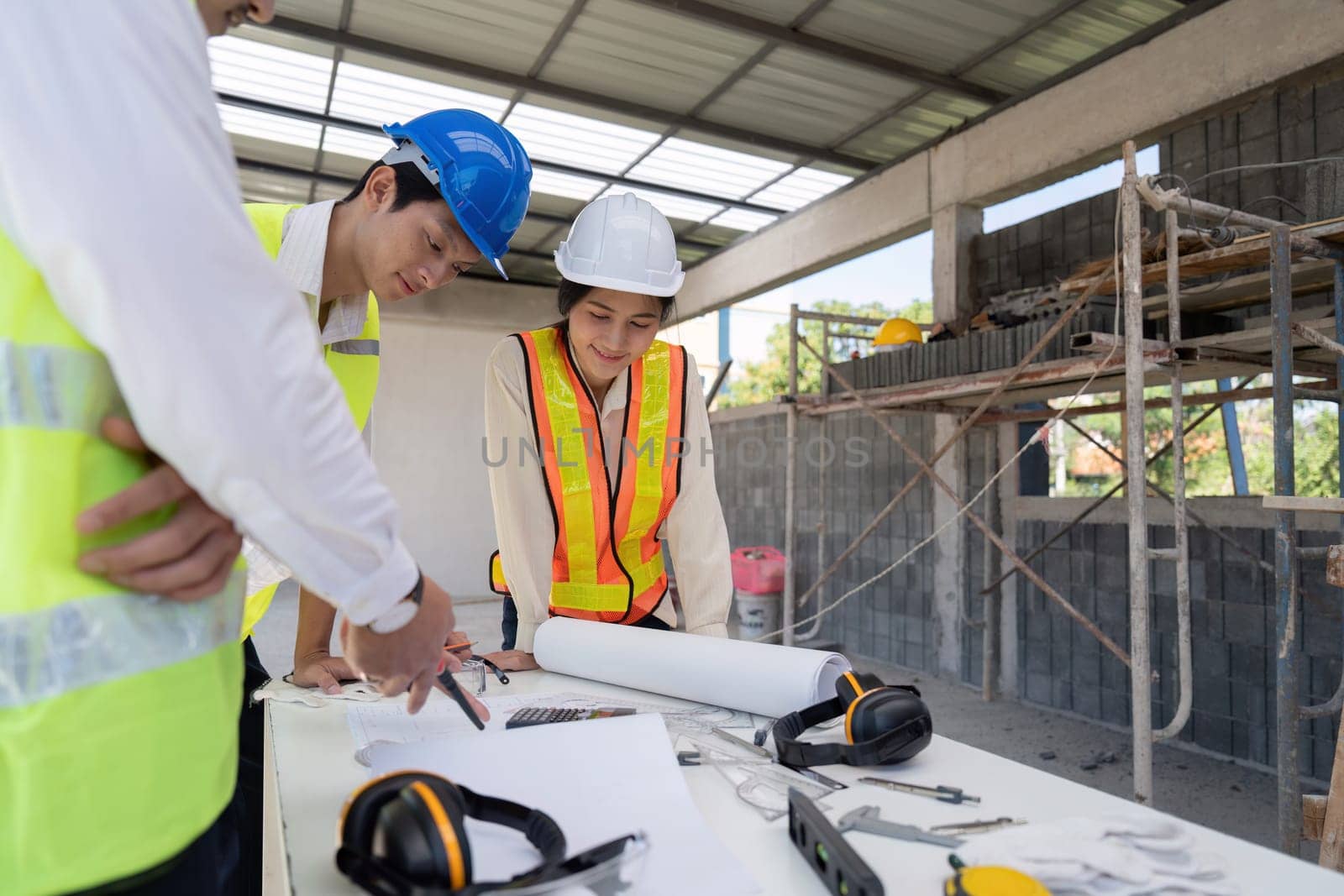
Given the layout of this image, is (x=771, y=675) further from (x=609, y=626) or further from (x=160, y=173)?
(x=160, y=173)

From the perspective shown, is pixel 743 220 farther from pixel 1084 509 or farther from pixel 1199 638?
pixel 1199 638

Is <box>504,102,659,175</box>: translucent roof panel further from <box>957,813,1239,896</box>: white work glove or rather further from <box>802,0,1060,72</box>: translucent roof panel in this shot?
<box>957,813,1239,896</box>: white work glove

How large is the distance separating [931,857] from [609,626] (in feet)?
3.02

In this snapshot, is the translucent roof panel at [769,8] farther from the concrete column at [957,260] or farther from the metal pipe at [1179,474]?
the metal pipe at [1179,474]

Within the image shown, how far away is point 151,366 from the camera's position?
20.5 inches

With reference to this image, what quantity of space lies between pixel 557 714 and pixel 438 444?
413 inches

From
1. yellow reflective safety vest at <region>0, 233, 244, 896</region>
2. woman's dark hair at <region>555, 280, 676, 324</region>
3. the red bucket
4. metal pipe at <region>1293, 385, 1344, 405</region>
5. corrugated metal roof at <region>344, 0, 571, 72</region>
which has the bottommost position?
the red bucket

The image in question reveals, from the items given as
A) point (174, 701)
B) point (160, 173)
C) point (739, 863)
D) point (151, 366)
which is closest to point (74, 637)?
point (174, 701)

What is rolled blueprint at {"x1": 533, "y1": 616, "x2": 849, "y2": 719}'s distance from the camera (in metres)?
1.30

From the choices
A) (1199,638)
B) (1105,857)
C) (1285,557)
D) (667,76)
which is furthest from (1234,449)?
(1105,857)

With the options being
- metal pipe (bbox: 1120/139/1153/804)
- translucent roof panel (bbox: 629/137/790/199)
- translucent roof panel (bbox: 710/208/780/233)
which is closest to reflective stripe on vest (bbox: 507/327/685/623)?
metal pipe (bbox: 1120/139/1153/804)

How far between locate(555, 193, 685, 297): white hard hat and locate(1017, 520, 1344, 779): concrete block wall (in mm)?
3494

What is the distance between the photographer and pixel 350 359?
1.70 meters

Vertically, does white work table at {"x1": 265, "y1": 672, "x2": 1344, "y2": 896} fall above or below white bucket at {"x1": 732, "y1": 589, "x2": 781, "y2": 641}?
above
